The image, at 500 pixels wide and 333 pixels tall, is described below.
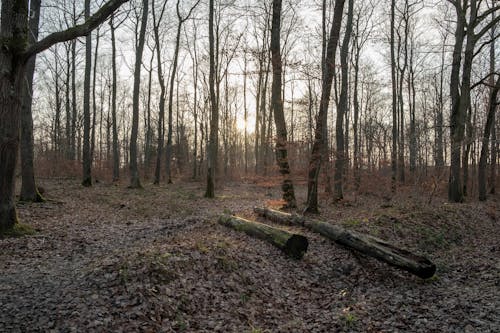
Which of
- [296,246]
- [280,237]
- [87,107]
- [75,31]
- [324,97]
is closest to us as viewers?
[75,31]

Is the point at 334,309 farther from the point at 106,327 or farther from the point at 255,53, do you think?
the point at 255,53

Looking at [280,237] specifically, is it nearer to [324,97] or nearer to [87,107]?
[324,97]

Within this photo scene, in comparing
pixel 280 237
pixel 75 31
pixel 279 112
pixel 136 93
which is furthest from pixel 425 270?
pixel 136 93

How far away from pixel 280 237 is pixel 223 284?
7.66 feet

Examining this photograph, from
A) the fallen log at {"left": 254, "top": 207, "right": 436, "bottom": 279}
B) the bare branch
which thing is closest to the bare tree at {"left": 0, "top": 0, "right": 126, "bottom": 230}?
the bare branch

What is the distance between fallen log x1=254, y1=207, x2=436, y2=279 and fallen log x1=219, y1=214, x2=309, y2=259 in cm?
114

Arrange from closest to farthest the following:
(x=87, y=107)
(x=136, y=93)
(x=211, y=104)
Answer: (x=211, y=104), (x=87, y=107), (x=136, y=93)

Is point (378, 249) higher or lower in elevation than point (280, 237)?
lower

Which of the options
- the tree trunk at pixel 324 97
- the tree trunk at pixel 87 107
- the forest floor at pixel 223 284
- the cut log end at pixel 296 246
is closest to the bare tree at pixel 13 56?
the forest floor at pixel 223 284

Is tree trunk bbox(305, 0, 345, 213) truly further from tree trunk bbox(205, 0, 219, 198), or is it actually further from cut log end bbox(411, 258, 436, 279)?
tree trunk bbox(205, 0, 219, 198)

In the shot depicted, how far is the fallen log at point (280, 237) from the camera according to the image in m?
7.64

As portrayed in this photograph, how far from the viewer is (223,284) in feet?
19.6

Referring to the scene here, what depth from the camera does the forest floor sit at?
4.71m

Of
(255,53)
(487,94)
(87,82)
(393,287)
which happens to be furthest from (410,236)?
(487,94)
